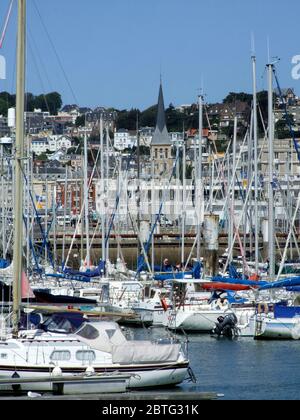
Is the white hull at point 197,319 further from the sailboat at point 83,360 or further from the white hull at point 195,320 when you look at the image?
the sailboat at point 83,360

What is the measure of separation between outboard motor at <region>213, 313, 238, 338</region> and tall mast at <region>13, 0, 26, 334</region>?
13935 millimetres

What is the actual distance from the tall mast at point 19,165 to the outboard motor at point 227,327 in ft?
45.7

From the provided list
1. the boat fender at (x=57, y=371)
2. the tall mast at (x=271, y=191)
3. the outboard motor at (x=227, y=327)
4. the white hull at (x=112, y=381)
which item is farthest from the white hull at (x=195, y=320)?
the boat fender at (x=57, y=371)

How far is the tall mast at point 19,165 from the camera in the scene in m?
28.1

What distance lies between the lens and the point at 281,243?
82.2 metres

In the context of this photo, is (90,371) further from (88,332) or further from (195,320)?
(195,320)

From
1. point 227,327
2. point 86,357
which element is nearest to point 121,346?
point 86,357

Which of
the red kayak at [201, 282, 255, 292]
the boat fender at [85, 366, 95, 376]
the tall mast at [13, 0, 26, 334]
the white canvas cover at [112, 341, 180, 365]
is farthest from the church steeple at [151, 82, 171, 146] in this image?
the boat fender at [85, 366, 95, 376]

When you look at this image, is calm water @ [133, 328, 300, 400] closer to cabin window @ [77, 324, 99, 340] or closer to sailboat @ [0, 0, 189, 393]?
sailboat @ [0, 0, 189, 393]

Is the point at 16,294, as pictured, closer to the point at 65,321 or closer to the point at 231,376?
the point at 65,321

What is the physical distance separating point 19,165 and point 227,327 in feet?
47.2

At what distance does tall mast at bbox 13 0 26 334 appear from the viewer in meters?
28.1

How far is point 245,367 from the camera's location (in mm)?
33438
